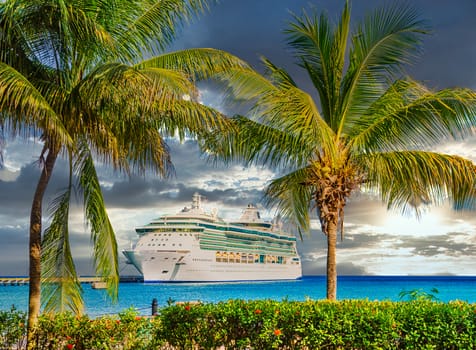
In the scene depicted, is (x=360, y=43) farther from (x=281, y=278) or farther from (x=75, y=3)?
(x=281, y=278)

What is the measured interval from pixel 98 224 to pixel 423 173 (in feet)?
19.8

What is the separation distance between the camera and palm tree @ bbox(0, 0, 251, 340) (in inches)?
281

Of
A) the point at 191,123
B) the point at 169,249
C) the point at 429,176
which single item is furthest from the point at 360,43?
the point at 169,249

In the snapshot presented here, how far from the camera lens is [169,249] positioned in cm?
5116

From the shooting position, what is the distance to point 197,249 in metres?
51.3

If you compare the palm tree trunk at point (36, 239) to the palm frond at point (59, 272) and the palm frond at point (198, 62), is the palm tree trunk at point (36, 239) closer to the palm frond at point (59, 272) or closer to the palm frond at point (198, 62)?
the palm frond at point (59, 272)

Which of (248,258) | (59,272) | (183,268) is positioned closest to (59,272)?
(59,272)

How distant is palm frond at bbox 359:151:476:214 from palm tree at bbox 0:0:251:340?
11.8 ft

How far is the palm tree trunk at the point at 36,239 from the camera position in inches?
313

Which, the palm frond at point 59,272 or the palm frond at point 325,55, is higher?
the palm frond at point 325,55

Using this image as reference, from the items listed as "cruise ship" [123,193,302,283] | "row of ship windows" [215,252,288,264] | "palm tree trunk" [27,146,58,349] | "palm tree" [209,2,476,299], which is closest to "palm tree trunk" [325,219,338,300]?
"palm tree" [209,2,476,299]

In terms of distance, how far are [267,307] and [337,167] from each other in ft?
13.4

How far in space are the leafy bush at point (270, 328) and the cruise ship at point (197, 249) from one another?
43.9 metres

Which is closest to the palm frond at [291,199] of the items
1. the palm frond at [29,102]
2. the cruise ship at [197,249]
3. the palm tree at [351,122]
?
the palm tree at [351,122]
